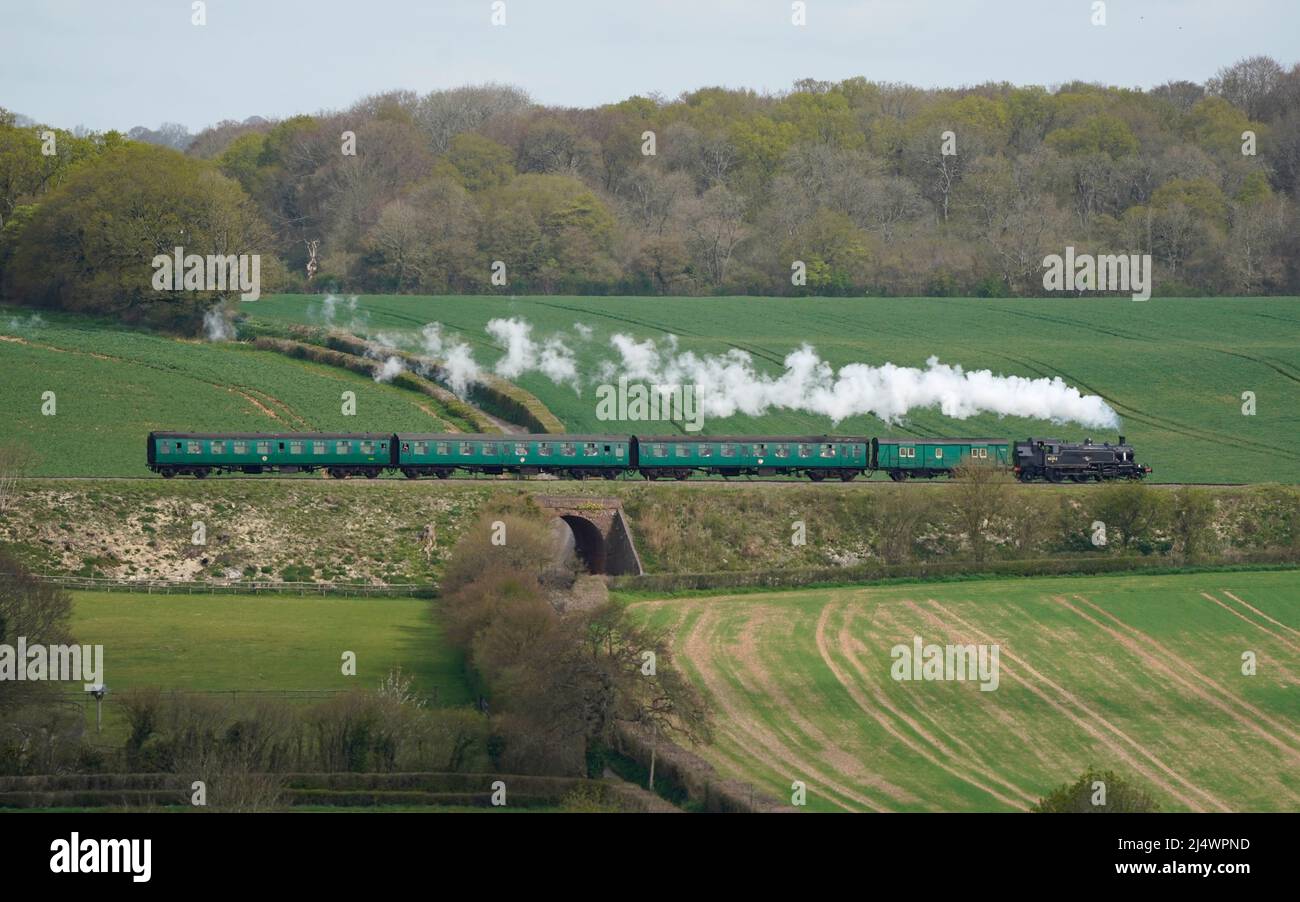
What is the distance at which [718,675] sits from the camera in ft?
184

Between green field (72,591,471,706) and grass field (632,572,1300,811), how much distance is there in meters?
8.44

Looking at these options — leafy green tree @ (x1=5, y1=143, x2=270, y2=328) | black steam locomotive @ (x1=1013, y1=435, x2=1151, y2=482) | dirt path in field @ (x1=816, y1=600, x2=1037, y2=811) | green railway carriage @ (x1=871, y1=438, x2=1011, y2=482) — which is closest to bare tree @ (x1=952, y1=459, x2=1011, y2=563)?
green railway carriage @ (x1=871, y1=438, x2=1011, y2=482)

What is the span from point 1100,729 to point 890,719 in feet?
19.8

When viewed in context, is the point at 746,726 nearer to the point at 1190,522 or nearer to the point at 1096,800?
the point at 1096,800

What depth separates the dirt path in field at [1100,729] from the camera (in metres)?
46.6

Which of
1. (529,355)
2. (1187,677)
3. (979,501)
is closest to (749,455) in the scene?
(979,501)

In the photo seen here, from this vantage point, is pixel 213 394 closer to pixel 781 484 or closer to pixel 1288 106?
pixel 781 484

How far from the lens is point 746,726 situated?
5109cm

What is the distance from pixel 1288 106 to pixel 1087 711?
450 ft

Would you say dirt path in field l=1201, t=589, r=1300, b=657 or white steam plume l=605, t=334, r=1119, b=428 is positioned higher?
white steam plume l=605, t=334, r=1119, b=428

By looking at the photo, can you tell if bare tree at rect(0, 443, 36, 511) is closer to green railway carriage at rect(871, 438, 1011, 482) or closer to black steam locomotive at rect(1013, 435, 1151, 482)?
green railway carriage at rect(871, 438, 1011, 482)

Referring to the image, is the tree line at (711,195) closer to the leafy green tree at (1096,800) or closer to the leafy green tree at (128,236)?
the leafy green tree at (128,236)

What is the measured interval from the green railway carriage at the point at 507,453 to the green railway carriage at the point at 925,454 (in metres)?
11.3

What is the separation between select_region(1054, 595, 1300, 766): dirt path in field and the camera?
51906mm
